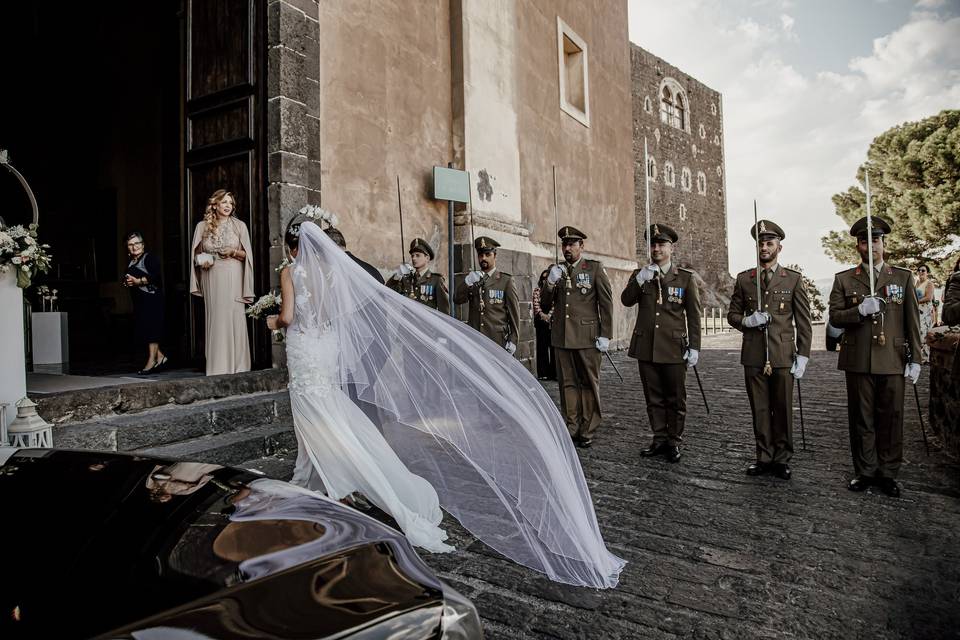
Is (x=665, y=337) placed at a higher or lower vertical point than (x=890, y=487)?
higher

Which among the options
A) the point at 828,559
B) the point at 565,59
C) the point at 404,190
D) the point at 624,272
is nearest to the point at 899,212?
the point at 624,272

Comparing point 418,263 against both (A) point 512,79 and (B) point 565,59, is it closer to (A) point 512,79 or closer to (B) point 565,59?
(A) point 512,79

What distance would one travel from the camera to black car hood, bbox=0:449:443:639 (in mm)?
967

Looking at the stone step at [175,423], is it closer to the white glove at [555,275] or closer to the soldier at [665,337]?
the white glove at [555,275]

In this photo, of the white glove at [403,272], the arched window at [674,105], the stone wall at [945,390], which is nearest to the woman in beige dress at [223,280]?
the white glove at [403,272]

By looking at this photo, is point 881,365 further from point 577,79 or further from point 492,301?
point 577,79

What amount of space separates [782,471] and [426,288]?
4229mm

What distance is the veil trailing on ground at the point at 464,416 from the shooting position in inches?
107

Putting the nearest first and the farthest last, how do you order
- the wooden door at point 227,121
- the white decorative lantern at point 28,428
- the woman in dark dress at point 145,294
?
the white decorative lantern at point 28,428 → the wooden door at point 227,121 → the woman in dark dress at point 145,294

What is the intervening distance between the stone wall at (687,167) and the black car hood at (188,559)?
Result: 82.6ft

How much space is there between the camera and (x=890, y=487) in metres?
3.94

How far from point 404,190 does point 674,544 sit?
603 cm

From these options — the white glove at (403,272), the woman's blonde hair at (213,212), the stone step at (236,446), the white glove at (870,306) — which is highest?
the woman's blonde hair at (213,212)

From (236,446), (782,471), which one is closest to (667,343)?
(782,471)
